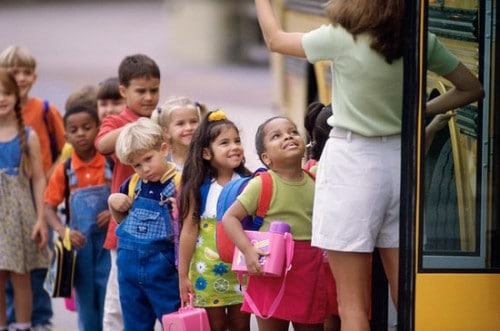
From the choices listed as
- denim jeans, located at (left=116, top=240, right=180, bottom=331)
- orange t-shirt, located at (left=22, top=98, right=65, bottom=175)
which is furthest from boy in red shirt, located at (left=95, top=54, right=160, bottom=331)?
orange t-shirt, located at (left=22, top=98, right=65, bottom=175)

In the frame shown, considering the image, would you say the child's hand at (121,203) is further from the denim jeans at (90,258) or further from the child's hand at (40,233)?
the child's hand at (40,233)

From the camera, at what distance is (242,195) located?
5.78 m

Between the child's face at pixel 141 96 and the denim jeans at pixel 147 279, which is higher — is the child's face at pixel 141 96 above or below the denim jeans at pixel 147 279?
above

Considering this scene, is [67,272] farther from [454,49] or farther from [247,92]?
[247,92]

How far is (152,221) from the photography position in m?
6.38

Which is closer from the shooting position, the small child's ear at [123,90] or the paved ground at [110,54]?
the small child's ear at [123,90]

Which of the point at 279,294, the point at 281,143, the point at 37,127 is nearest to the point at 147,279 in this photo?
the point at 279,294

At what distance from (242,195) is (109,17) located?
28016 millimetres

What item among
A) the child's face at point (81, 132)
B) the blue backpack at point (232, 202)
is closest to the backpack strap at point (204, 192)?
the blue backpack at point (232, 202)

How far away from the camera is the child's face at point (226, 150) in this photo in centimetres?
613

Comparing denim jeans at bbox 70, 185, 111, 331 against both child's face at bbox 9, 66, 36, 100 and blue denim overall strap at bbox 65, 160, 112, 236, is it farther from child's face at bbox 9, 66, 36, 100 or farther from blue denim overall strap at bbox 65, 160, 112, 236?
child's face at bbox 9, 66, 36, 100

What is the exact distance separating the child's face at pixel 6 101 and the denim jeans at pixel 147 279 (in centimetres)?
145

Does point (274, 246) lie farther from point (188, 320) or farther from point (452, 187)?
point (452, 187)

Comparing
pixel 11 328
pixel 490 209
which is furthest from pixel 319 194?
pixel 11 328
